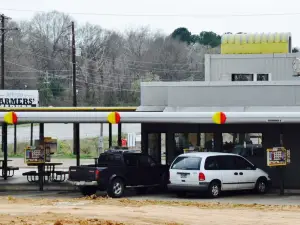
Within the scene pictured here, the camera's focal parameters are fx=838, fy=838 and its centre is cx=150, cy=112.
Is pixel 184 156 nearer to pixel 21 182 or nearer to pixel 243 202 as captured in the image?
pixel 243 202

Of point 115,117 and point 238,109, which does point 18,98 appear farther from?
point 238,109

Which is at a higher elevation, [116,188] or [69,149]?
[69,149]

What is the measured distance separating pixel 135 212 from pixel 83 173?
17.4 ft

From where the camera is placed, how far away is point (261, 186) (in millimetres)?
29312

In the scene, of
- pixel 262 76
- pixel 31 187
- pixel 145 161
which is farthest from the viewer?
pixel 262 76

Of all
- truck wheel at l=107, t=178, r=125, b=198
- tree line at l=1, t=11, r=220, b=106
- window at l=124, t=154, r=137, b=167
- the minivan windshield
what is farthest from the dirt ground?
tree line at l=1, t=11, r=220, b=106

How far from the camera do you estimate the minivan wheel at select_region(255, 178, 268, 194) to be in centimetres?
2917

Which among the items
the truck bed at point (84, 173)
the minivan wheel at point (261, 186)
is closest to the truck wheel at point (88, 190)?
the truck bed at point (84, 173)

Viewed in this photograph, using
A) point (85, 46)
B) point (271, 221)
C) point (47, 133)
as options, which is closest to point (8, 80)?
point (85, 46)

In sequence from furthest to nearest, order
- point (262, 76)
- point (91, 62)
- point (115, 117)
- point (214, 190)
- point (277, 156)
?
point (91, 62)
point (262, 76)
point (115, 117)
point (277, 156)
point (214, 190)

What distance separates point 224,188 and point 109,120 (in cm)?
460

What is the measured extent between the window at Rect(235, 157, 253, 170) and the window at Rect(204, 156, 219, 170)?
0.96 metres

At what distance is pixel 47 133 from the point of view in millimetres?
73312

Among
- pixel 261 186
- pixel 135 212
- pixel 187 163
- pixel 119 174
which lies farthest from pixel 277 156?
pixel 135 212
